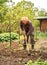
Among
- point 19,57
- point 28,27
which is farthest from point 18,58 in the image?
point 28,27

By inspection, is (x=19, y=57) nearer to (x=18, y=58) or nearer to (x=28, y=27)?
(x=18, y=58)

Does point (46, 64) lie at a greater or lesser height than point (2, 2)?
lesser

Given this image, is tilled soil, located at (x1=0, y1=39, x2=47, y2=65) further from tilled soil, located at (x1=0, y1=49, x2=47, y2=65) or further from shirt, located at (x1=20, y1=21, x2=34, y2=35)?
shirt, located at (x1=20, y1=21, x2=34, y2=35)

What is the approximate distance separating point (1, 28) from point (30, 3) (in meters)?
14.7

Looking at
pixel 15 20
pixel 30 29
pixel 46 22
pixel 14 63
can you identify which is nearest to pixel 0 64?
pixel 14 63

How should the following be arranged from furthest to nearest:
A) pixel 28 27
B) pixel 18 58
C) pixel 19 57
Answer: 1. pixel 28 27
2. pixel 19 57
3. pixel 18 58

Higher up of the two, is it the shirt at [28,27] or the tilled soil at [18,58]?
the shirt at [28,27]

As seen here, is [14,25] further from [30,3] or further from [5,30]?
[30,3]

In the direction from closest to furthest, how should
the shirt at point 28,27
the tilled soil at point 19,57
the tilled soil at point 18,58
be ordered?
the tilled soil at point 18,58 → the tilled soil at point 19,57 → the shirt at point 28,27

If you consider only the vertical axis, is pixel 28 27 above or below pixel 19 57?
above

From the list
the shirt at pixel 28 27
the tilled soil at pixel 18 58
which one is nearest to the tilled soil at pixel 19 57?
the tilled soil at pixel 18 58

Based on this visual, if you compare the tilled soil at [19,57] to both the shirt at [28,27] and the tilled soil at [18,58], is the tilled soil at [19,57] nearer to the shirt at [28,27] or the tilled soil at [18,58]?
the tilled soil at [18,58]

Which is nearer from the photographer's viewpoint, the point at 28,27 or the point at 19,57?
the point at 19,57

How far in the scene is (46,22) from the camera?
34.5 m
